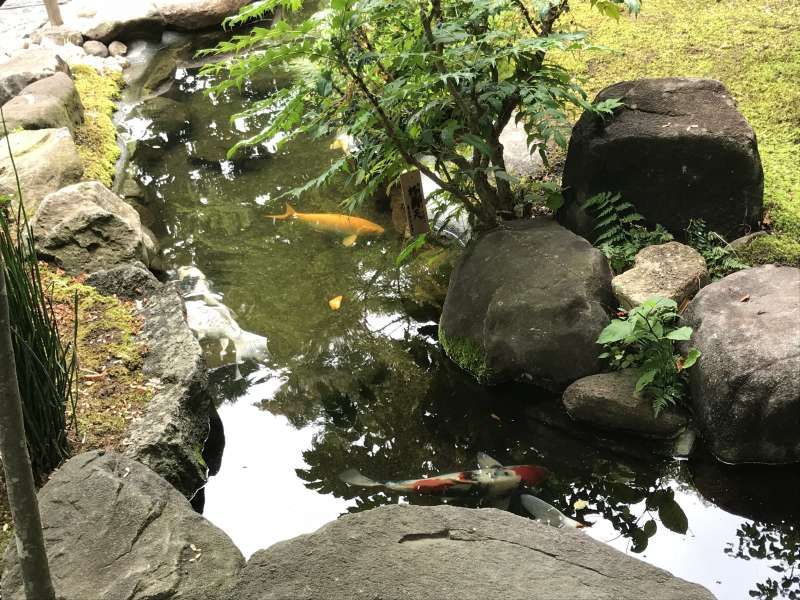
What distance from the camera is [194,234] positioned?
612cm

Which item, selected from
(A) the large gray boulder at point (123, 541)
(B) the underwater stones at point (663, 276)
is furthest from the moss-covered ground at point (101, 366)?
(B) the underwater stones at point (663, 276)

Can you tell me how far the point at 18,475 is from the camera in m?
1.97

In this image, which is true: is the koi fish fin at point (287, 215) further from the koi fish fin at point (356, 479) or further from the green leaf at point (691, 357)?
the green leaf at point (691, 357)

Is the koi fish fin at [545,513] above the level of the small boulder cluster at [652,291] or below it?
below

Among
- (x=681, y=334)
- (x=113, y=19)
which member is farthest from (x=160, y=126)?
(x=681, y=334)

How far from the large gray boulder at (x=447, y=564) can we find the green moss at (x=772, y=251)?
7.34 feet

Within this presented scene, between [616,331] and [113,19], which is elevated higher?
[113,19]

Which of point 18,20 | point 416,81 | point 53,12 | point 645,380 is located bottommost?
point 645,380

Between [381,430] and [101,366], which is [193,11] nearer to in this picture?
[101,366]

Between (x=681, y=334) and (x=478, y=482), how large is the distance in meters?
1.15

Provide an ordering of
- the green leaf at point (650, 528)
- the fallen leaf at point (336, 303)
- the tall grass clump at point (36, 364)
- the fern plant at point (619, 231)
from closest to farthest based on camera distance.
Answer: the tall grass clump at point (36, 364), the green leaf at point (650, 528), the fern plant at point (619, 231), the fallen leaf at point (336, 303)

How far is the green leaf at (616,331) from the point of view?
148 inches

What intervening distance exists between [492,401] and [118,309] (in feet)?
6.69

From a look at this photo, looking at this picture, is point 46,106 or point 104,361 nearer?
point 104,361
